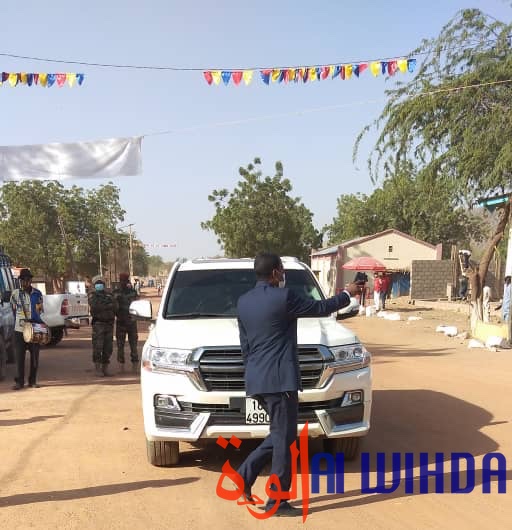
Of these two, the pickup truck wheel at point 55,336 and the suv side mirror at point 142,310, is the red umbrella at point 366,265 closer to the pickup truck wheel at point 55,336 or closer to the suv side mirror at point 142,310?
the pickup truck wheel at point 55,336

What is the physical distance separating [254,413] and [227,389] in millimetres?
290

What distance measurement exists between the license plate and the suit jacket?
721 mm

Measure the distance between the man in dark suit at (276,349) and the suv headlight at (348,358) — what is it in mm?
1043

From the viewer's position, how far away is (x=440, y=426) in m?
7.02

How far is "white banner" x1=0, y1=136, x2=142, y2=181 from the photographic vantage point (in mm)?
12172

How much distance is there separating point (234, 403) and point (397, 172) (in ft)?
46.0

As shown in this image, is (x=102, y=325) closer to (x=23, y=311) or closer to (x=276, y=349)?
(x=23, y=311)

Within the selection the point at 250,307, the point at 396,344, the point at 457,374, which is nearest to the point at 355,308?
the point at 250,307

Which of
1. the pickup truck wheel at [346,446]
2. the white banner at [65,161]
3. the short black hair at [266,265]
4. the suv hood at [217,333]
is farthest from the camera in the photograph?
the white banner at [65,161]

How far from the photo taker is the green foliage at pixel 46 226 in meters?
41.5

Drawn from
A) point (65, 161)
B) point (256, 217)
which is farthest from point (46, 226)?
point (65, 161)

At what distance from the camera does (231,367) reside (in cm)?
508

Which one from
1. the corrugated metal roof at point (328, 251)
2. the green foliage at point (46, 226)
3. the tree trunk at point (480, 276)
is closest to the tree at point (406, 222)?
the corrugated metal roof at point (328, 251)

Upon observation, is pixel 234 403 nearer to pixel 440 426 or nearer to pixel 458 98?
pixel 440 426
